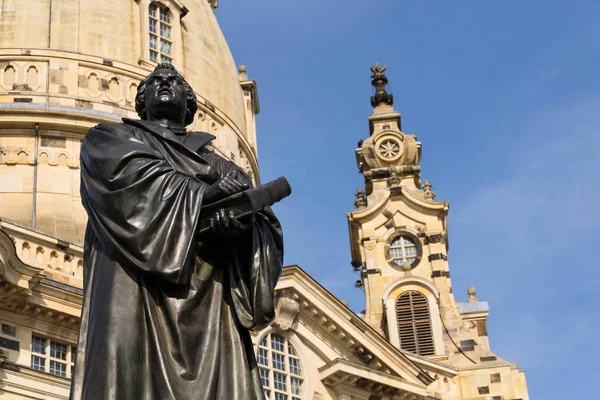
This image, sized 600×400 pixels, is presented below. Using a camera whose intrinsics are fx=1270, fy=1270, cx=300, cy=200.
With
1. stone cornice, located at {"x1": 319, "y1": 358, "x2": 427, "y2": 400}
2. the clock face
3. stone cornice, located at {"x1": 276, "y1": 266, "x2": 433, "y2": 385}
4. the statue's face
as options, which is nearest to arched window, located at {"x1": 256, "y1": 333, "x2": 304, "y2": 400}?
stone cornice, located at {"x1": 319, "y1": 358, "x2": 427, "y2": 400}

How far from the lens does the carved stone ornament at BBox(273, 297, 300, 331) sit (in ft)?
109

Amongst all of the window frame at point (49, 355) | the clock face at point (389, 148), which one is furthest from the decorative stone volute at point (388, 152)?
the window frame at point (49, 355)

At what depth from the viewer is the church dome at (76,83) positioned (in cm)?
3431

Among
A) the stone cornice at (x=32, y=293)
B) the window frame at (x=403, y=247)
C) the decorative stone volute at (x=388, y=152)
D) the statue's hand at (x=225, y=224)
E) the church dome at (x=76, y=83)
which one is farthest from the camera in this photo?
the decorative stone volute at (x=388, y=152)

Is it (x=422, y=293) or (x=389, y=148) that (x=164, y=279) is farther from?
(x=389, y=148)

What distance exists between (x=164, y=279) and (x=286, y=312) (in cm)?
2807

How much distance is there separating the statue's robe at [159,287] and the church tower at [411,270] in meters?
31.9

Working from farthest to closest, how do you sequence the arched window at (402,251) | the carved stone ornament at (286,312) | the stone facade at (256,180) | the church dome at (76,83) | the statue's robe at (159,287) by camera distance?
the arched window at (402,251), the church dome at (76,83), the carved stone ornament at (286,312), the stone facade at (256,180), the statue's robe at (159,287)

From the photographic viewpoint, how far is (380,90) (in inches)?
1879

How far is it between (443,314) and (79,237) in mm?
13462

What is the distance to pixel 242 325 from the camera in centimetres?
564

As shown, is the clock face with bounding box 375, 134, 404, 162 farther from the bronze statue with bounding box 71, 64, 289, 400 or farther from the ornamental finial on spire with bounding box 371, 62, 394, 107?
the bronze statue with bounding box 71, 64, 289, 400

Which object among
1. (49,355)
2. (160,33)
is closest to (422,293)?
(160,33)

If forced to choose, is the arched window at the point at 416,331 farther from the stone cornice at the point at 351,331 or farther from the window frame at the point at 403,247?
the stone cornice at the point at 351,331
